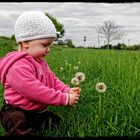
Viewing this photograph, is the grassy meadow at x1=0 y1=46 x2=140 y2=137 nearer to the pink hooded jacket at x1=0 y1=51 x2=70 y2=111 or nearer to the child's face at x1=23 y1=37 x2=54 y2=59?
the pink hooded jacket at x1=0 y1=51 x2=70 y2=111

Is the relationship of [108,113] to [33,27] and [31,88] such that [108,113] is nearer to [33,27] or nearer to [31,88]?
[31,88]

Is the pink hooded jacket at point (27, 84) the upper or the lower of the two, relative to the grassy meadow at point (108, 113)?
upper

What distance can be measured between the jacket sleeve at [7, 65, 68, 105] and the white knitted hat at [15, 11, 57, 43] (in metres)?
0.24

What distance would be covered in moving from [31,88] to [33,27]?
45 centimetres

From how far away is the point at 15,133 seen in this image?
2.45m

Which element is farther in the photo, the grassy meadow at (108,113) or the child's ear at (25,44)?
the child's ear at (25,44)

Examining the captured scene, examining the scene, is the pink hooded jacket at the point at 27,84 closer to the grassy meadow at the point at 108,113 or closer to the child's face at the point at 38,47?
the child's face at the point at 38,47

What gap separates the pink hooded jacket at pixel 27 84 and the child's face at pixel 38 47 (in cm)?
4

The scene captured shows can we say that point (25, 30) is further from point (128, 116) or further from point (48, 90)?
point (128, 116)

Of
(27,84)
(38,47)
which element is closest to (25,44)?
(38,47)

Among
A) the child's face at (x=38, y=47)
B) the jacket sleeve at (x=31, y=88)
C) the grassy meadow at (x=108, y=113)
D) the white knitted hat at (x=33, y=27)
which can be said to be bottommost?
the grassy meadow at (x=108, y=113)

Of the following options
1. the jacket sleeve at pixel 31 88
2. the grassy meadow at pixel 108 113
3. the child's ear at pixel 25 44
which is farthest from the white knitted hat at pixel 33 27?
the grassy meadow at pixel 108 113

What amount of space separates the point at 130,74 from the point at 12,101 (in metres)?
1.66

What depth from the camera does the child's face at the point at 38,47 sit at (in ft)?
8.47
